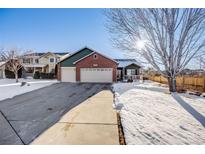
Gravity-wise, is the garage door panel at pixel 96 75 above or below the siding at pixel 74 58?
below

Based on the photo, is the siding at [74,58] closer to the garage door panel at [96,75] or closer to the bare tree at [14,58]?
the garage door panel at [96,75]

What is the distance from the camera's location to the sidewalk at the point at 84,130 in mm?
3213

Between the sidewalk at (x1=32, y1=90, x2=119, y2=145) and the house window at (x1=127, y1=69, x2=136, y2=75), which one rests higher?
the house window at (x1=127, y1=69, x2=136, y2=75)

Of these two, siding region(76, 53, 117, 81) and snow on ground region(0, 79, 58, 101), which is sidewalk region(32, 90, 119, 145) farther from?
siding region(76, 53, 117, 81)

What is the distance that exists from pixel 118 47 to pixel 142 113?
5.54m

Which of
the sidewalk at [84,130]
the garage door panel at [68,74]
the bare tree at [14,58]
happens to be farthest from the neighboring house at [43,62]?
the sidewalk at [84,130]

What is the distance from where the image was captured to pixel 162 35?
346 inches

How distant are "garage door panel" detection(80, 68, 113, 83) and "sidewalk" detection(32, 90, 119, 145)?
10095 millimetres

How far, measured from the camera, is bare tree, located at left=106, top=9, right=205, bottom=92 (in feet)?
27.3

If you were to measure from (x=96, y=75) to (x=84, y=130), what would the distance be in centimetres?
1169

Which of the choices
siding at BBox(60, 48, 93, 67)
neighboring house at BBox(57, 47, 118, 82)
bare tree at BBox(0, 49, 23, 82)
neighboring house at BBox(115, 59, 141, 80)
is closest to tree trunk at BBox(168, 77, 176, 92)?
neighboring house at BBox(57, 47, 118, 82)

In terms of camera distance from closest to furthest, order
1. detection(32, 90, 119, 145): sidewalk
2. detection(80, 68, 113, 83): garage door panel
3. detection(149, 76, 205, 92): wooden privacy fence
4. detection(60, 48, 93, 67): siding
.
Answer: detection(32, 90, 119, 145): sidewalk
detection(149, 76, 205, 92): wooden privacy fence
detection(80, 68, 113, 83): garage door panel
detection(60, 48, 93, 67): siding
